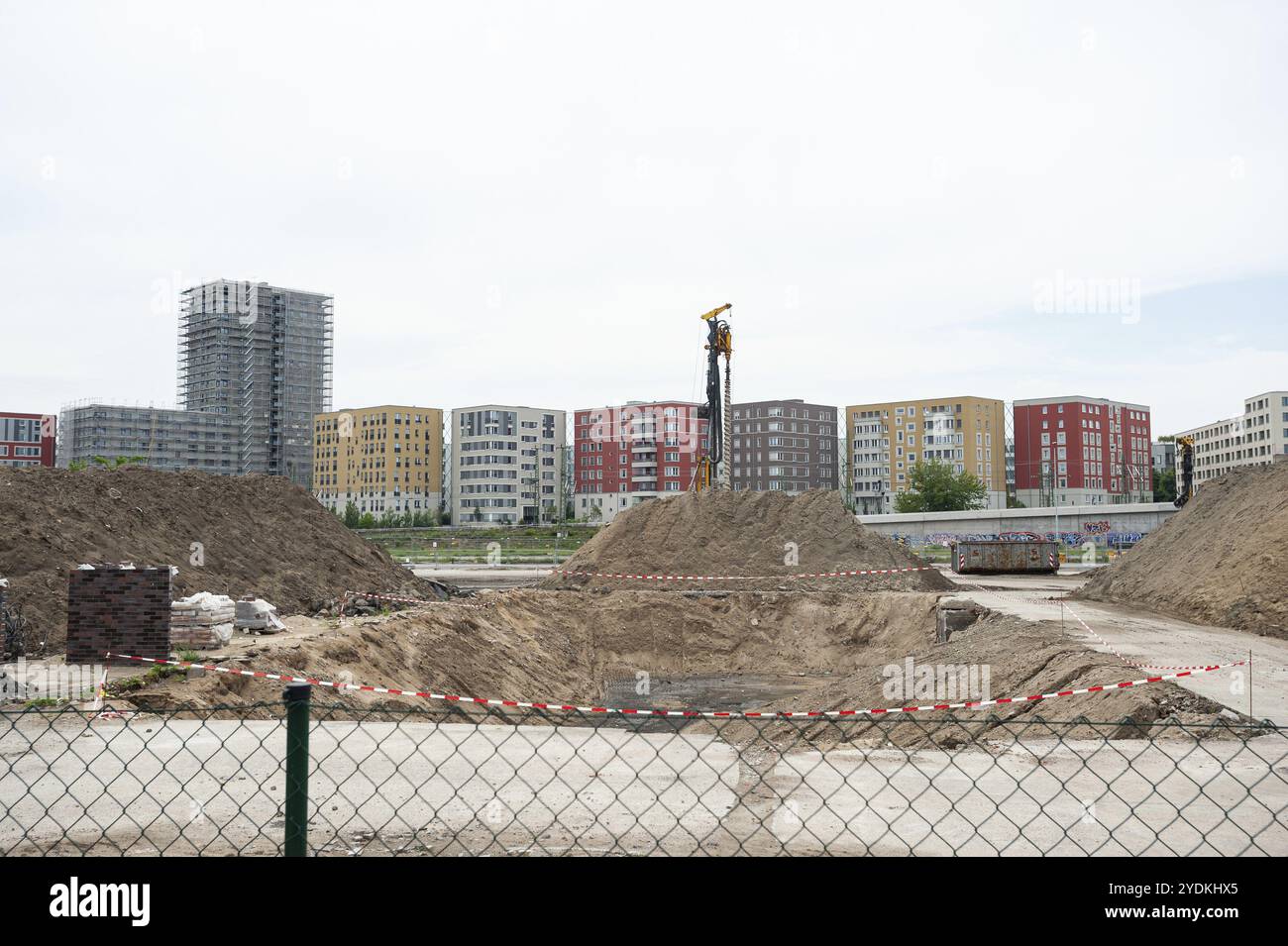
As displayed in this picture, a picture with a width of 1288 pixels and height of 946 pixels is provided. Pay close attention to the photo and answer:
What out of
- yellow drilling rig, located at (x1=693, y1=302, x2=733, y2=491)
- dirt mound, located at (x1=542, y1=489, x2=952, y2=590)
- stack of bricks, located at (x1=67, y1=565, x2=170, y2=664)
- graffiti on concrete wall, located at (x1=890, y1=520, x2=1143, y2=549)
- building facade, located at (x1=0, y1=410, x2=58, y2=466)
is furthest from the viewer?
building facade, located at (x1=0, y1=410, x2=58, y2=466)

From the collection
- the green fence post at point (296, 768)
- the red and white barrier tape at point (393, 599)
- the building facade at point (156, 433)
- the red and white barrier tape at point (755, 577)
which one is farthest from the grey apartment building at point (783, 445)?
the green fence post at point (296, 768)

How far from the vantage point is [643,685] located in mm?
25094

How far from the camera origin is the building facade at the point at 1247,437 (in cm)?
12356

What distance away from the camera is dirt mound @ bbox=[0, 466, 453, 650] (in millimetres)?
20016

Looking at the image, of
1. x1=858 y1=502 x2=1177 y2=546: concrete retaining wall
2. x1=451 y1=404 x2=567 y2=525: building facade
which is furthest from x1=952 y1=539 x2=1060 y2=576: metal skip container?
x1=451 y1=404 x2=567 y2=525: building facade

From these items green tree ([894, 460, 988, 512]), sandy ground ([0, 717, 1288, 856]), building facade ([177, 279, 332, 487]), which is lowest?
sandy ground ([0, 717, 1288, 856])

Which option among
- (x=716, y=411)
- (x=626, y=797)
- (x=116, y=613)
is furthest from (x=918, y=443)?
(x=626, y=797)

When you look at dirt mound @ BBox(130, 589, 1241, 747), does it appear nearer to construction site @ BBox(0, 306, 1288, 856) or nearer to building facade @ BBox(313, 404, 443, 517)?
construction site @ BBox(0, 306, 1288, 856)

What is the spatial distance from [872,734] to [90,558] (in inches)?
685

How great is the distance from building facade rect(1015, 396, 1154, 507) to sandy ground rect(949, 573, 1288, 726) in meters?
90.8

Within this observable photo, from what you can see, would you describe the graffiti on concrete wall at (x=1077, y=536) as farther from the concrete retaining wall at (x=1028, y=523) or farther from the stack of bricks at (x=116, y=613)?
the stack of bricks at (x=116, y=613)

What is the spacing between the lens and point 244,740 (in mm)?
9297

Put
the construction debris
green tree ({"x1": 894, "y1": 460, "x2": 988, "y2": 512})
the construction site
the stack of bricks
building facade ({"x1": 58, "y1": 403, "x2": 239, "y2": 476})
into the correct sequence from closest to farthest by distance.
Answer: the construction site → the stack of bricks → the construction debris → green tree ({"x1": 894, "y1": 460, "x2": 988, "y2": 512}) → building facade ({"x1": 58, "y1": 403, "x2": 239, "y2": 476})
